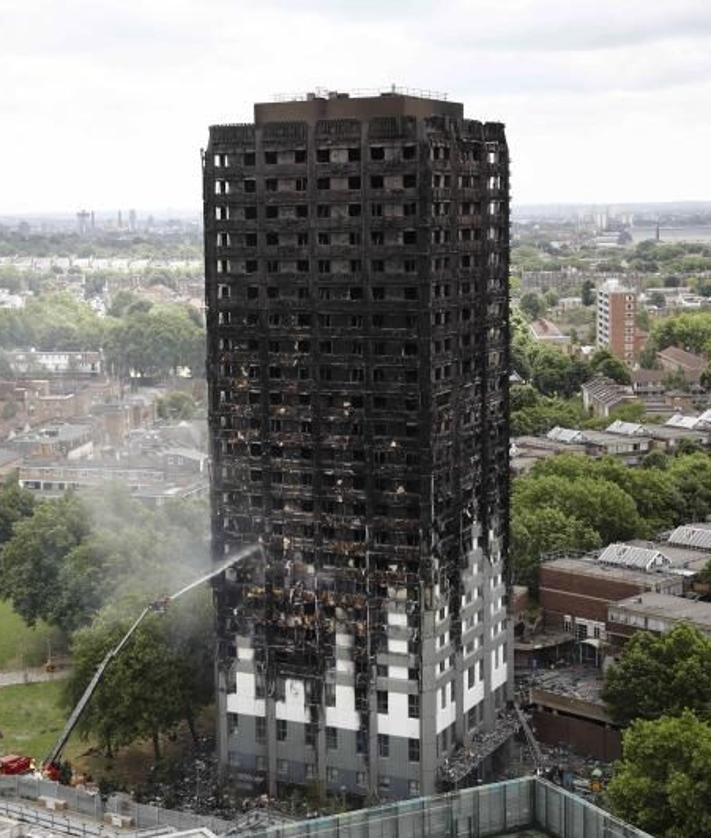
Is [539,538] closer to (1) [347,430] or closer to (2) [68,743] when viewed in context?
(1) [347,430]

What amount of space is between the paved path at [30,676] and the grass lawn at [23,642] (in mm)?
761

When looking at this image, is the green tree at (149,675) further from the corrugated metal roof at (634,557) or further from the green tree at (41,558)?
the corrugated metal roof at (634,557)

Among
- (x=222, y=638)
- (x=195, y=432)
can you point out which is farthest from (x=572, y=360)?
(x=222, y=638)

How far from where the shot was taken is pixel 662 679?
53.2 m

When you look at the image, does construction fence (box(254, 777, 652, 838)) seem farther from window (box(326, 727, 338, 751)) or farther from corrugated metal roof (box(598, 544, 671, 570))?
corrugated metal roof (box(598, 544, 671, 570))

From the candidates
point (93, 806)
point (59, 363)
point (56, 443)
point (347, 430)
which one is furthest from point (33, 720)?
point (59, 363)

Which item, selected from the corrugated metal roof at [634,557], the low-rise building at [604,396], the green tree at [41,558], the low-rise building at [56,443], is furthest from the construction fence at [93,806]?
the low-rise building at [604,396]

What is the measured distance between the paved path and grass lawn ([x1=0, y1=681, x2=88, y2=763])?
0.57 metres

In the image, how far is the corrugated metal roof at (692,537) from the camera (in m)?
73.5

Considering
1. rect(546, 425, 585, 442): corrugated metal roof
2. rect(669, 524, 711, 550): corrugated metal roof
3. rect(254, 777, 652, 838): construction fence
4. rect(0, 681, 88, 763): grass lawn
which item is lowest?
rect(0, 681, 88, 763): grass lawn

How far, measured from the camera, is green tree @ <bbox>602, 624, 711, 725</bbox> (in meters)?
52.5

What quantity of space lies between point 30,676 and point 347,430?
1002 inches

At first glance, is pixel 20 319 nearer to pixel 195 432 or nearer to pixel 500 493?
pixel 195 432

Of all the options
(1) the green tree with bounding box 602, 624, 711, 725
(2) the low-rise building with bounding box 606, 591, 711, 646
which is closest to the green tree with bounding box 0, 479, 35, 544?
(2) the low-rise building with bounding box 606, 591, 711, 646
